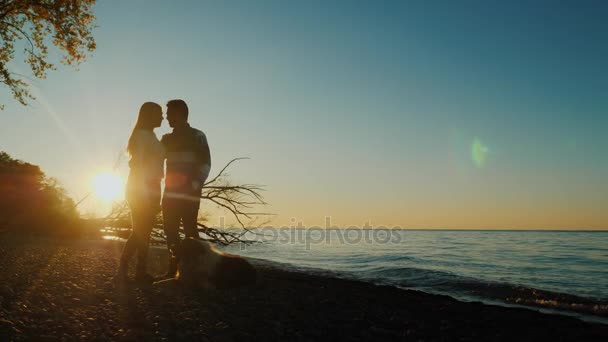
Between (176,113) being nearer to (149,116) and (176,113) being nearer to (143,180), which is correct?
(149,116)

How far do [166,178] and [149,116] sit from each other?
95cm

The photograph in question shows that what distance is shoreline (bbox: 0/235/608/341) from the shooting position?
2707 mm

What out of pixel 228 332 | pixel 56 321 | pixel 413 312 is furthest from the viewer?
pixel 413 312

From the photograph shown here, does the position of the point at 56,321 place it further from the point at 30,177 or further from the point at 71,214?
the point at 30,177

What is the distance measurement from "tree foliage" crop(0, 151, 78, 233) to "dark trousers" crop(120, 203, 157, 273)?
11.5m

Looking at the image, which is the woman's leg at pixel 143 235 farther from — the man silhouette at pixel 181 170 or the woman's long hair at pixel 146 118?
the woman's long hair at pixel 146 118

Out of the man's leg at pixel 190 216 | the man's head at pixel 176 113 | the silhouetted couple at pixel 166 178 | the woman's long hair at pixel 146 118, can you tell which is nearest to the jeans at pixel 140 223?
the silhouetted couple at pixel 166 178

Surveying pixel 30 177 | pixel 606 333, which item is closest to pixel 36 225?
pixel 30 177

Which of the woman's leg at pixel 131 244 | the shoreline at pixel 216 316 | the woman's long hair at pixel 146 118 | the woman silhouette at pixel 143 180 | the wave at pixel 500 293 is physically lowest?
the wave at pixel 500 293

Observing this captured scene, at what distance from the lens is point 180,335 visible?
8.86ft

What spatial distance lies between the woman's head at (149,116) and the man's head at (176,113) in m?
0.40

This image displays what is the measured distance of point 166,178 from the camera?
5254 mm

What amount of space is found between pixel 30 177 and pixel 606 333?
1924cm

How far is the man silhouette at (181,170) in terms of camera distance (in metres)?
5.17
